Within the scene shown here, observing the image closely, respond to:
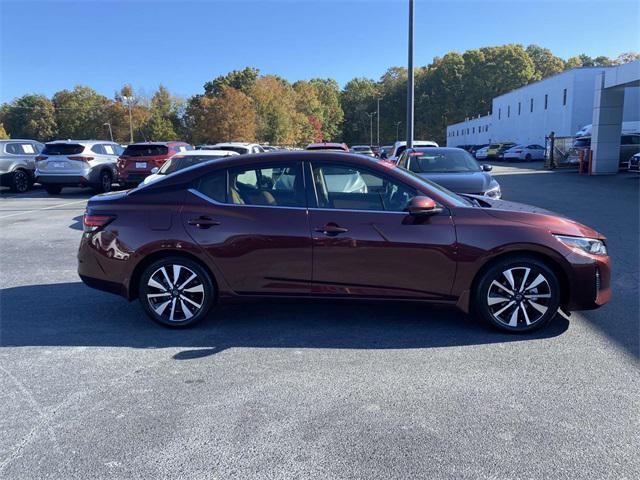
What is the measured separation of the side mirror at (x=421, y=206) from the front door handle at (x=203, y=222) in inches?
67.0

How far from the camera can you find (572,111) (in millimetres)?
44531

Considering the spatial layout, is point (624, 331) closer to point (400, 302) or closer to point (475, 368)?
point (475, 368)

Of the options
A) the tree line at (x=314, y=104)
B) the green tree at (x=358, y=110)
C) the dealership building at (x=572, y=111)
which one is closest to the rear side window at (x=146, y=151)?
the dealership building at (x=572, y=111)

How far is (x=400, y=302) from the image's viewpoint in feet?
14.6

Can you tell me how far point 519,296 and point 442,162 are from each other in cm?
646

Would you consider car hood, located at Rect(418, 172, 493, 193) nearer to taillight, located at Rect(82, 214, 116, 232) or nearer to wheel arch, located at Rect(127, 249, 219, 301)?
wheel arch, located at Rect(127, 249, 219, 301)

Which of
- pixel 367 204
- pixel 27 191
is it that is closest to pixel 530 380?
pixel 367 204

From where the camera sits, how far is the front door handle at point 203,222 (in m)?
4.49

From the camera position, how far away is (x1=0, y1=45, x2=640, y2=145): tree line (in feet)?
238

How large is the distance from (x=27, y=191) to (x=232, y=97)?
3420 centimetres

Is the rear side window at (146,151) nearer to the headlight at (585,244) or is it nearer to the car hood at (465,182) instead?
the car hood at (465,182)

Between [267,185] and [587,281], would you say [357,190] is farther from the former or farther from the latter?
[587,281]

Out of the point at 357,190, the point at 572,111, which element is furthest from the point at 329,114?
the point at 357,190

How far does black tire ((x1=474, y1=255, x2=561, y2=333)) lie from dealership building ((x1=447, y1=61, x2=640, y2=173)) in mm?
19640
